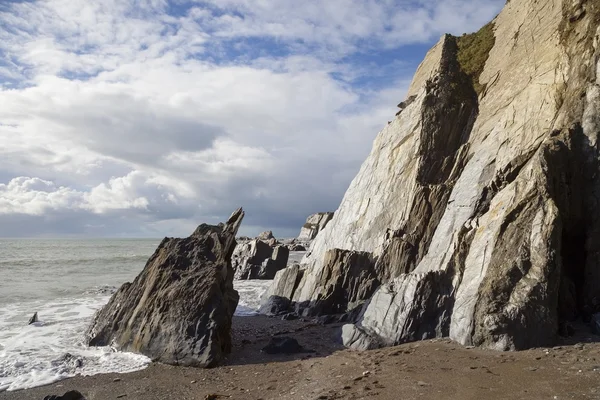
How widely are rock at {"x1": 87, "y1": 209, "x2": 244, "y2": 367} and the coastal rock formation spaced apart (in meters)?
21.7

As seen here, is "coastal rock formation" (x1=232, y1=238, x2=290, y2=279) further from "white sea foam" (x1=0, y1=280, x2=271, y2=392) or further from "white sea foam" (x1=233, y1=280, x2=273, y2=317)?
"white sea foam" (x1=0, y1=280, x2=271, y2=392)

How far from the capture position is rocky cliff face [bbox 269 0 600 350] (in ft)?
43.3

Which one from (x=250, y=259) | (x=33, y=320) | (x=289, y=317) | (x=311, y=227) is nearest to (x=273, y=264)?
(x=250, y=259)

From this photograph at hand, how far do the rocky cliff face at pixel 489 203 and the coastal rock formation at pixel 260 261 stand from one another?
1482 cm

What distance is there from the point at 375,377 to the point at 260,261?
108ft

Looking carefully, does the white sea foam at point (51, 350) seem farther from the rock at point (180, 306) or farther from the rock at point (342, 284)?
the rock at point (342, 284)

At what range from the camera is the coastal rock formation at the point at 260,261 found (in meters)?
40.8

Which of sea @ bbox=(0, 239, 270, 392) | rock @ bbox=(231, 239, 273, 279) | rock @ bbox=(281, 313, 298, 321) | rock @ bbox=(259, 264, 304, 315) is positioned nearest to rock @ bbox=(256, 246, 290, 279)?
rock @ bbox=(231, 239, 273, 279)

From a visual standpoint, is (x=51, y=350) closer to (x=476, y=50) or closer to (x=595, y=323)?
(x=595, y=323)

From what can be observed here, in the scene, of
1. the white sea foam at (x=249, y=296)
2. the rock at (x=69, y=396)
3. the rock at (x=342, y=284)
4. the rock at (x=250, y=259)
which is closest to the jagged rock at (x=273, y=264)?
the rock at (x=250, y=259)

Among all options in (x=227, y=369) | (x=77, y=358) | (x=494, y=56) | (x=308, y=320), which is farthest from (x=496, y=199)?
(x=77, y=358)

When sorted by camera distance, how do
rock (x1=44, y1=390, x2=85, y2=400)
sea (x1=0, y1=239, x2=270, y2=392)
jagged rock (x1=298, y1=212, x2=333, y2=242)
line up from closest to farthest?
rock (x1=44, y1=390, x2=85, y2=400) < sea (x1=0, y1=239, x2=270, y2=392) < jagged rock (x1=298, y1=212, x2=333, y2=242)

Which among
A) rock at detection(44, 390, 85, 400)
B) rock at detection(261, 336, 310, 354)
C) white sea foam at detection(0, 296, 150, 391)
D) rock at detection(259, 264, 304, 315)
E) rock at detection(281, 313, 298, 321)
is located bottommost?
white sea foam at detection(0, 296, 150, 391)

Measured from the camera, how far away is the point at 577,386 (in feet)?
30.6
